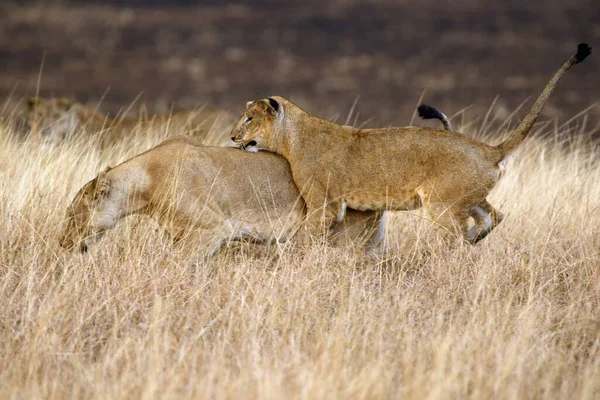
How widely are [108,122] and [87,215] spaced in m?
6.65

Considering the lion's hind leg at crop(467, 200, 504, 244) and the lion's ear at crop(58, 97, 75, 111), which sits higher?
the lion's hind leg at crop(467, 200, 504, 244)

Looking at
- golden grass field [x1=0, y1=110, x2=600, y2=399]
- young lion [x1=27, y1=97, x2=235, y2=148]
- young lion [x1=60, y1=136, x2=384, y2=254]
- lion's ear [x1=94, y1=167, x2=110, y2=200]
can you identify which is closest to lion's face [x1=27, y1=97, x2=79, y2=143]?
young lion [x1=27, y1=97, x2=235, y2=148]

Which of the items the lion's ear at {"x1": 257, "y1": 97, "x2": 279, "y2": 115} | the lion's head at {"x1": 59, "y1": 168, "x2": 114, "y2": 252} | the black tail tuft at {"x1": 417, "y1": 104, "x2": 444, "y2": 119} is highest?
the black tail tuft at {"x1": 417, "y1": 104, "x2": 444, "y2": 119}

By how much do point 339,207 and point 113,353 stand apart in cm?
263

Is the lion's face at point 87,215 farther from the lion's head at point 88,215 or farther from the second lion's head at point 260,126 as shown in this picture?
the second lion's head at point 260,126

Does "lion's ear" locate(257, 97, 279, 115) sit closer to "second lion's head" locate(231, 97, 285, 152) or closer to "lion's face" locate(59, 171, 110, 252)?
"second lion's head" locate(231, 97, 285, 152)

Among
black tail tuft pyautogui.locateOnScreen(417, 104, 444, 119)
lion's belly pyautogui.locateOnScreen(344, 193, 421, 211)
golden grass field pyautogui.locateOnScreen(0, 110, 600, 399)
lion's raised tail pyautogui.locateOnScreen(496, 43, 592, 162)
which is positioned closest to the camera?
golden grass field pyautogui.locateOnScreen(0, 110, 600, 399)

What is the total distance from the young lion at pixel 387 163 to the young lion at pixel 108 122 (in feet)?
11.1

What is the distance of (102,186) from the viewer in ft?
21.5

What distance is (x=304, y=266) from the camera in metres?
6.09

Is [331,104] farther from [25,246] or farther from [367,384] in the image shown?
[367,384]

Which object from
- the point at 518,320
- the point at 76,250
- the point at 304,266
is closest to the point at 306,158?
the point at 304,266

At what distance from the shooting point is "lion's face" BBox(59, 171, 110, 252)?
6.54 meters

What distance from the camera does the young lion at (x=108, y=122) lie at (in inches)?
453
